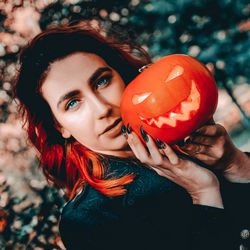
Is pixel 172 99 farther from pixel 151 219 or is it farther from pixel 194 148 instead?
pixel 151 219

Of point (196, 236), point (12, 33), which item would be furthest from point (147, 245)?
point (12, 33)

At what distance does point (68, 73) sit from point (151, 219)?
1008mm

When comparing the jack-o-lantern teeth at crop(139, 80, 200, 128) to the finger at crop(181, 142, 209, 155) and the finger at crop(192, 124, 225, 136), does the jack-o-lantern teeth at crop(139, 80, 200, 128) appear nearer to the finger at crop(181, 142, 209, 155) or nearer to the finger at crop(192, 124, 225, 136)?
the finger at crop(192, 124, 225, 136)

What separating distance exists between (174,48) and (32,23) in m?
1.55

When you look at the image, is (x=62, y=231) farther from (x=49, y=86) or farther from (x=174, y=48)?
(x=174, y=48)

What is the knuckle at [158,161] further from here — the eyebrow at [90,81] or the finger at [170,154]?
the eyebrow at [90,81]

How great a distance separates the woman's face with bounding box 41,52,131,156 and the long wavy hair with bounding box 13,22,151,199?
0.08 meters

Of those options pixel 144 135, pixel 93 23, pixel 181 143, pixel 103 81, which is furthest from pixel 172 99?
pixel 93 23

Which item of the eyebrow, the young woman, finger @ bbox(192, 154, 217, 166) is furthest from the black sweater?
the eyebrow

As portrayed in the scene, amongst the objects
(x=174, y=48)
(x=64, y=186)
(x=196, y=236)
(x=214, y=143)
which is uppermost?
(x=174, y=48)

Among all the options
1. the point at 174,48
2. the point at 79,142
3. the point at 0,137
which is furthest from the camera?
the point at 174,48

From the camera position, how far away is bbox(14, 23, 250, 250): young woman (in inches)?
50.6

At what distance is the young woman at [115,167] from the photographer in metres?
1.29

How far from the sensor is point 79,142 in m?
1.65
